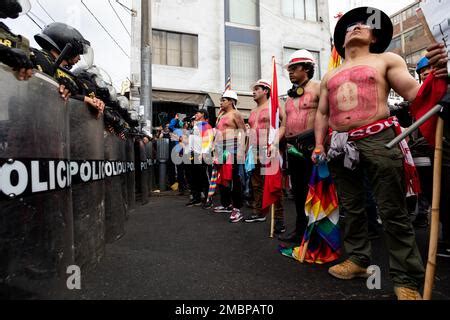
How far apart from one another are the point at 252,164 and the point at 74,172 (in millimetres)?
2943

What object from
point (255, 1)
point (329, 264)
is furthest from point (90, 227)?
point (255, 1)

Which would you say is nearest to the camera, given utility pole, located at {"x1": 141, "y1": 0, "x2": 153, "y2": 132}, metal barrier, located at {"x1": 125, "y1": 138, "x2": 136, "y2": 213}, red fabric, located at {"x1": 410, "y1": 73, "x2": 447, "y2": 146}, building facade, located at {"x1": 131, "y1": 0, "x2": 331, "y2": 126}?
red fabric, located at {"x1": 410, "y1": 73, "x2": 447, "y2": 146}

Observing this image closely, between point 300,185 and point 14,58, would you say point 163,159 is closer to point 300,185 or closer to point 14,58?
point 300,185

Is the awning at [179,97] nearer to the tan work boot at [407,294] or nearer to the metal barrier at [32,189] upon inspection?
the metal barrier at [32,189]

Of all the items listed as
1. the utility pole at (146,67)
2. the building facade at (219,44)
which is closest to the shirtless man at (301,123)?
the utility pole at (146,67)

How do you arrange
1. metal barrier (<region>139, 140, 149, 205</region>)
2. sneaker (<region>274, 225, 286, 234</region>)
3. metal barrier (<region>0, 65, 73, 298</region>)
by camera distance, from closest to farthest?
metal barrier (<region>0, 65, 73, 298</region>) → sneaker (<region>274, 225, 286, 234</region>) → metal barrier (<region>139, 140, 149, 205</region>)

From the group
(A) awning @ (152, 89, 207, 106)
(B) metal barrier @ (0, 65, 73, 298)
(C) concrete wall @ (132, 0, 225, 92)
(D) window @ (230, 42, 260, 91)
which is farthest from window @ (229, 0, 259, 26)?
(B) metal barrier @ (0, 65, 73, 298)

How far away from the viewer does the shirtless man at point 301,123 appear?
3303 mm

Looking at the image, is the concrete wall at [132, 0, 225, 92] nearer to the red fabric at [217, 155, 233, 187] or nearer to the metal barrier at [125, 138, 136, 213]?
the metal barrier at [125, 138, 136, 213]

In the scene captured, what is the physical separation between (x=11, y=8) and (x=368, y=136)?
2.48m

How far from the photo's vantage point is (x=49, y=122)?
5.65 ft

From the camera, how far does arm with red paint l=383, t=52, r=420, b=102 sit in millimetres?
2012

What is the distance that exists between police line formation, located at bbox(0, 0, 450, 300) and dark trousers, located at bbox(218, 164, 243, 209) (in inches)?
42.8
